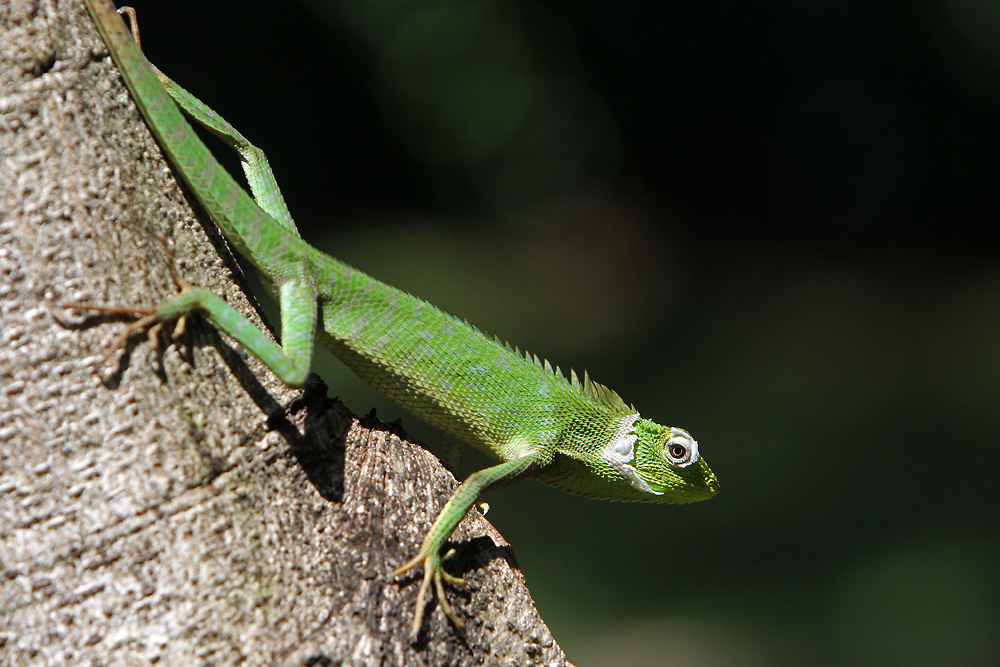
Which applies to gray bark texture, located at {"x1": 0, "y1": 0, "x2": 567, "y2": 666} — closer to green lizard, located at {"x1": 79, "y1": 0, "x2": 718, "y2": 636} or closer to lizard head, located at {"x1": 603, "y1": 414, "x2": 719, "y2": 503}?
green lizard, located at {"x1": 79, "y1": 0, "x2": 718, "y2": 636}

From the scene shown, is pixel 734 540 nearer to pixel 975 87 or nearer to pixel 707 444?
pixel 707 444

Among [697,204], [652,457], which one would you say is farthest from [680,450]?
[697,204]

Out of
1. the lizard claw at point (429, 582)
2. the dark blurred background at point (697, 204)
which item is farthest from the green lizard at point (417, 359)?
the dark blurred background at point (697, 204)

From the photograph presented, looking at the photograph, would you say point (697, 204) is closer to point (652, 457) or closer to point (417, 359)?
point (652, 457)

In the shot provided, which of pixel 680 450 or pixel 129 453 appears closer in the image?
pixel 129 453

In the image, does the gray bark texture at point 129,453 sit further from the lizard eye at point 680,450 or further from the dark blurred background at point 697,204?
the dark blurred background at point 697,204

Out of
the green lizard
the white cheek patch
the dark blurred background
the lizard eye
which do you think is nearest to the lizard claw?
the green lizard
